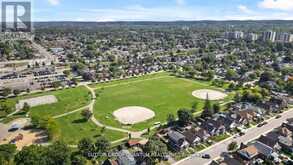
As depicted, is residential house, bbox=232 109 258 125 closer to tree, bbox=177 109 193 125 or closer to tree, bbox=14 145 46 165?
tree, bbox=177 109 193 125

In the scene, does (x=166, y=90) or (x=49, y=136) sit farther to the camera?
(x=166, y=90)

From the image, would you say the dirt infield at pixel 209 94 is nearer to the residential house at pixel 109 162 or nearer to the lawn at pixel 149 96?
the lawn at pixel 149 96

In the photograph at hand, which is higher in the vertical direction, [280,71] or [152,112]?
[280,71]

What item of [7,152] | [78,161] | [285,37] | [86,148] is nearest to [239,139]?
[86,148]

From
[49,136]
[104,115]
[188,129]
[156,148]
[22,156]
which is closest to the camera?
[22,156]

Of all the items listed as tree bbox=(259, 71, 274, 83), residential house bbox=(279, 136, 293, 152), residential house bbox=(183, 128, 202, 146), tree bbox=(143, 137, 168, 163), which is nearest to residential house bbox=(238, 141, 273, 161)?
residential house bbox=(279, 136, 293, 152)

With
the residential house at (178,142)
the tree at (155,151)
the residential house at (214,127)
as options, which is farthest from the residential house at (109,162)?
the residential house at (214,127)

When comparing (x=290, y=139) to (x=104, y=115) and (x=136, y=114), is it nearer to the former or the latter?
(x=136, y=114)

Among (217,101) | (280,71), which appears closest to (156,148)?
(217,101)
